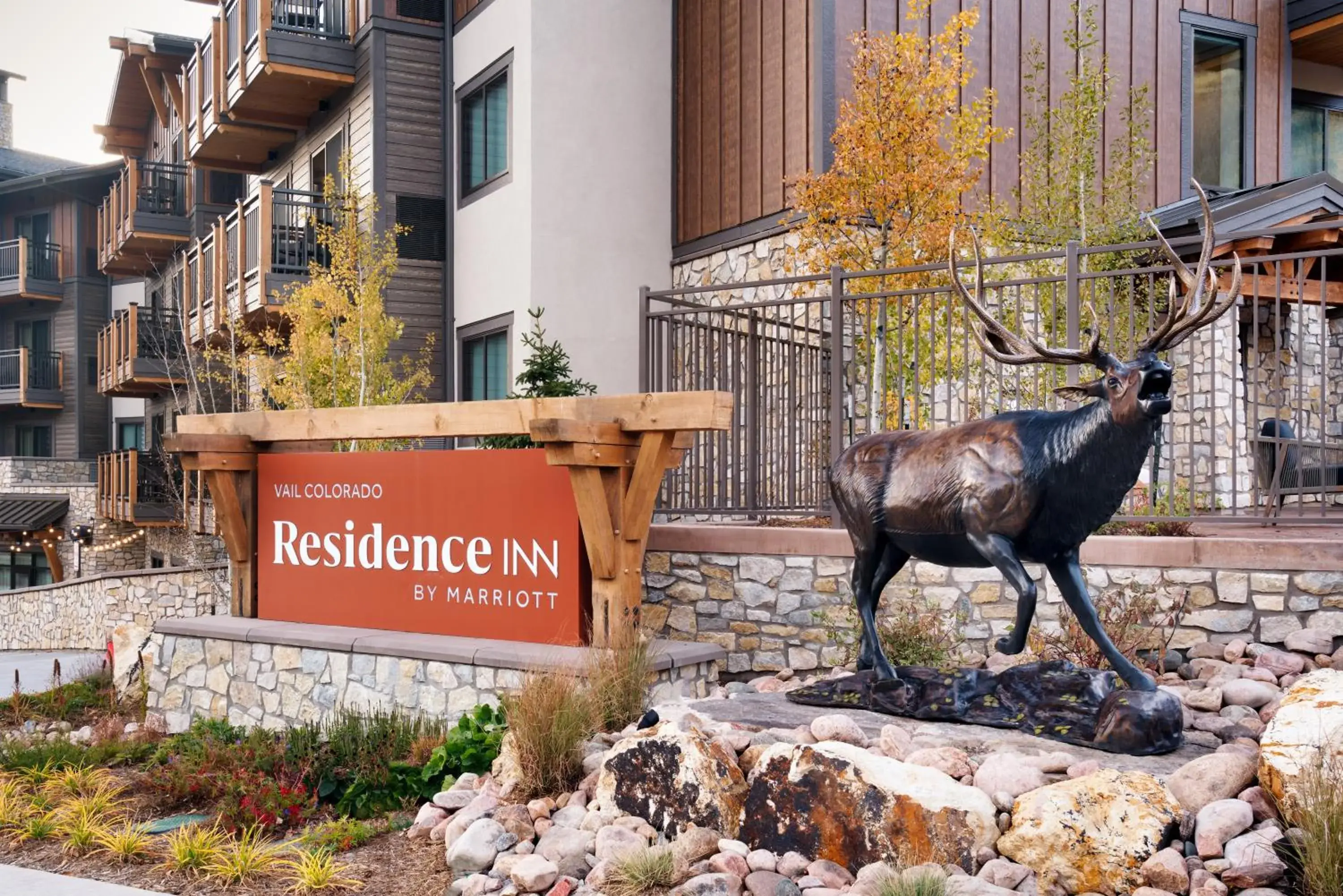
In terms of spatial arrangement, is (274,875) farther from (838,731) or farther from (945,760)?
(945,760)

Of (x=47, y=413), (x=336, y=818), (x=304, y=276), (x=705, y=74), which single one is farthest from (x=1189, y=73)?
(x=47, y=413)

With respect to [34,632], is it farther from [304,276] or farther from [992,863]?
[992,863]

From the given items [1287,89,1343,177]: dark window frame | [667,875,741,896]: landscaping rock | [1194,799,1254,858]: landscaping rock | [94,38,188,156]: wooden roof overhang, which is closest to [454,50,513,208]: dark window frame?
[1287,89,1343,177]: dark window frame

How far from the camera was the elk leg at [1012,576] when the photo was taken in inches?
209

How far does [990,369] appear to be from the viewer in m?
11.7

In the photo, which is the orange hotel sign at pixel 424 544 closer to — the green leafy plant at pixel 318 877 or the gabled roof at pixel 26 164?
the green leafy plant at pixel 318 877

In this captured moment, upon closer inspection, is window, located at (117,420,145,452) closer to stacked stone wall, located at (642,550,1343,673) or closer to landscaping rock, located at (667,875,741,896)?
stacked stone wall, located at (642,550,1343,673)

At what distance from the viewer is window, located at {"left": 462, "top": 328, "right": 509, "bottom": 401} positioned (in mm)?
15141

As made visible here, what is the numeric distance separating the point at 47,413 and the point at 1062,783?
1441 inches

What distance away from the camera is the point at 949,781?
15.8ft

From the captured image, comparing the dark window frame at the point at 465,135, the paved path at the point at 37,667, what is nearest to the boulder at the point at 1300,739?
the paved path at the point at 37,667

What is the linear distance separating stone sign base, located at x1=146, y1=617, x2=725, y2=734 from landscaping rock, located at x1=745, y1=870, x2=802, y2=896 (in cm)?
236

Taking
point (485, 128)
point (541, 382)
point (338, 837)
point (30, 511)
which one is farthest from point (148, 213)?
point (338, 837)

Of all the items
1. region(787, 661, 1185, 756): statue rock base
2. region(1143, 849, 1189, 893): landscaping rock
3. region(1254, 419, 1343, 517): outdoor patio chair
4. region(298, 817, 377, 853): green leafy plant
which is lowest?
Answer: region(298, 817, 377, 853): green leafy plant
